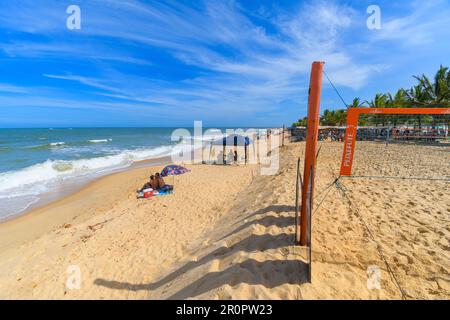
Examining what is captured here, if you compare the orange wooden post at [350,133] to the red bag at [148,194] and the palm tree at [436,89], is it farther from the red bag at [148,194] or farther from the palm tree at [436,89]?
the palm tree at [436,89]

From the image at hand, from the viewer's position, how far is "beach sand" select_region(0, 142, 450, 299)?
2848 millimetres

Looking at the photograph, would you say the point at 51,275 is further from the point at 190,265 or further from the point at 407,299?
the point at 407,299

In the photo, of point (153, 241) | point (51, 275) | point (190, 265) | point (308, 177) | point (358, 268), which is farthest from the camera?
point (153, 241)

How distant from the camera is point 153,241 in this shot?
5.29m

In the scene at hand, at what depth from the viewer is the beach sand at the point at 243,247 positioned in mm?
2848

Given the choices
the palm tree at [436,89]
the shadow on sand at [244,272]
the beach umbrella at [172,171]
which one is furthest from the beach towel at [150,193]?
the palm tree at [436,89]

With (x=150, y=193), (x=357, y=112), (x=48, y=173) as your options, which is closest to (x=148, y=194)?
(x=150, y=193)

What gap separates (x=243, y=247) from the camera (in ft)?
12.4

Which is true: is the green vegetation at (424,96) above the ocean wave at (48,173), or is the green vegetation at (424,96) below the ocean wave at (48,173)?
above

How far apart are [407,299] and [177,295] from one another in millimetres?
2834

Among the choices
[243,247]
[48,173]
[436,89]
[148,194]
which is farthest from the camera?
[436,89]
